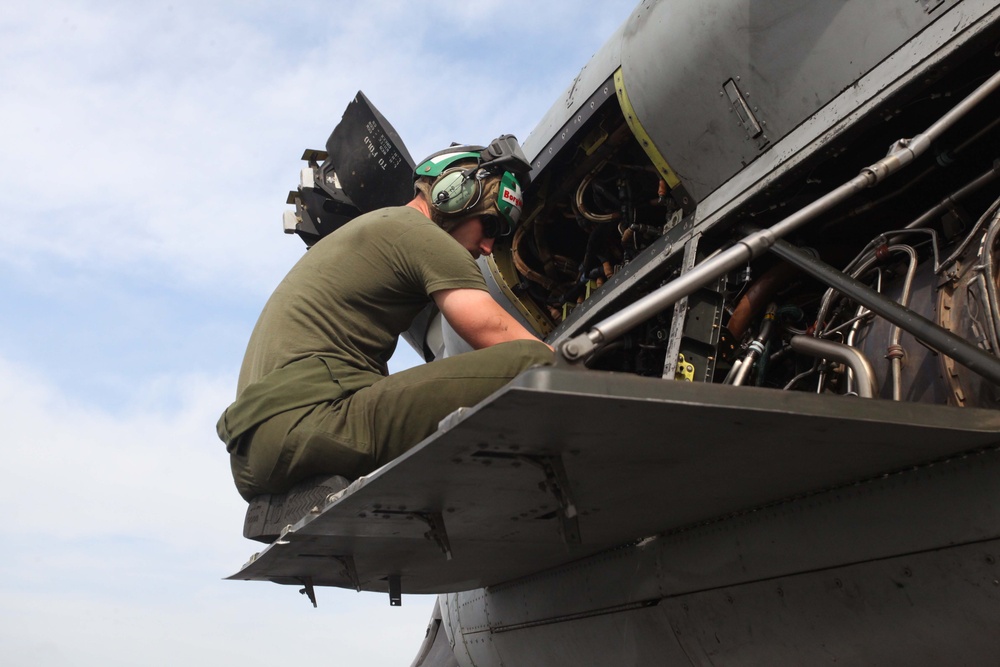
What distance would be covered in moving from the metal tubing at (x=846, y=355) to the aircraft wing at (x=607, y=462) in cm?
34

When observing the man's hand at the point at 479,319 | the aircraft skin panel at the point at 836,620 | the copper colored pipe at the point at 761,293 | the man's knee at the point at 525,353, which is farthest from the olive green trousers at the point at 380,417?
the copper colored pipe at the point at 761,293

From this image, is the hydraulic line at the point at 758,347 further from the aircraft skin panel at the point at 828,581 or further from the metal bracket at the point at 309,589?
the metal bracket at the point at 309,589

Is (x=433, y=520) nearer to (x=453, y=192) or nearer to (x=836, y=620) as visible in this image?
(x=836, y=620)

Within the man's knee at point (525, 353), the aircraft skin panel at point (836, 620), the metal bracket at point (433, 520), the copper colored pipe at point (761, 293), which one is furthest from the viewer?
the copper colored pipe at point (761, 293)

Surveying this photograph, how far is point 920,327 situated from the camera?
7.82 feet

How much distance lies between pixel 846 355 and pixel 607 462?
3.74 ft

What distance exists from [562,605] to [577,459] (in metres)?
1.95

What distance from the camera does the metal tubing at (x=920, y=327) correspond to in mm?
2270

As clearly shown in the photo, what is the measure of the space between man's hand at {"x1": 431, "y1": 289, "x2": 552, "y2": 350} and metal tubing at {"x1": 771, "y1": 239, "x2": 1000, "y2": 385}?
0.90 meters

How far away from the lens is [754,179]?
3.51 m

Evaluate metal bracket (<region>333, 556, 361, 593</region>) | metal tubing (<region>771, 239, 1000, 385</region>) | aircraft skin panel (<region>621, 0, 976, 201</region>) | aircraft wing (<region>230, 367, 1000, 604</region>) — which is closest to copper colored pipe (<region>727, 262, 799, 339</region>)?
aircraft skin panel (<region>621, 0, 976, 201</region>)

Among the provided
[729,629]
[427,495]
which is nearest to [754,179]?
[729,629]

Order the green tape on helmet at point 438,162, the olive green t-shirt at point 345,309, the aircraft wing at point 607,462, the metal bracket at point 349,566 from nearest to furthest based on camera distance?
the aircraft wing at point 607,462, the olive green t-shirt at point 345,309, the metal bracket at point 349,566, the green tape on helmet at point 438,162

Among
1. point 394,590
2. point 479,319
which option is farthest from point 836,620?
point 394,590
